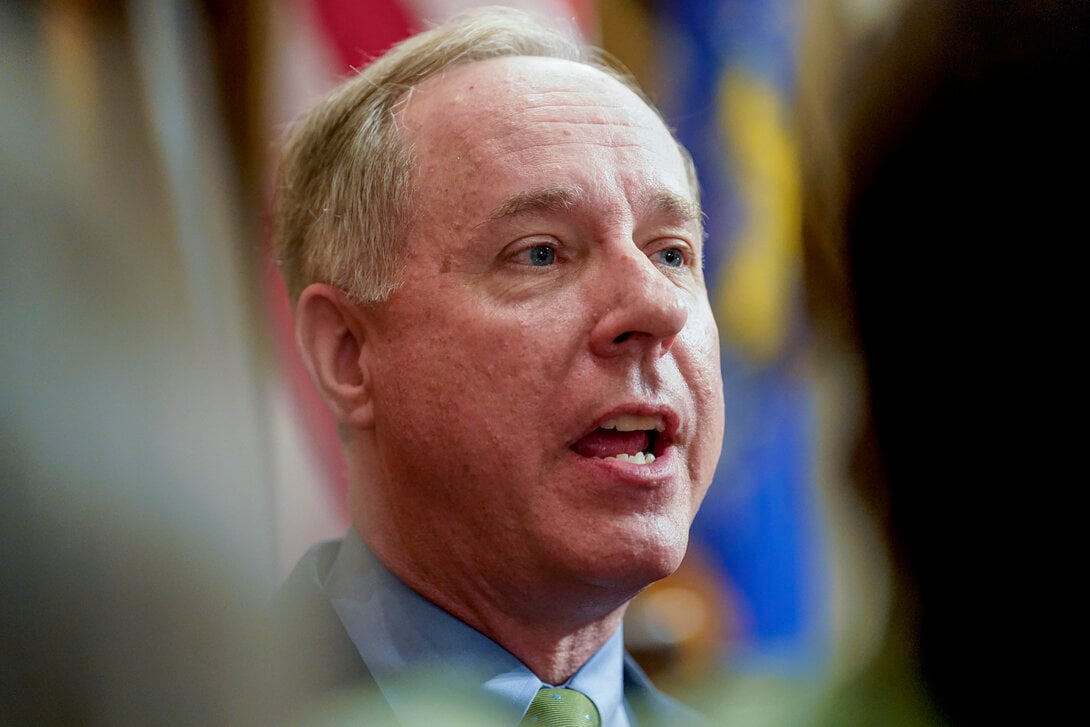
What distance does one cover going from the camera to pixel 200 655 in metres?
0.88

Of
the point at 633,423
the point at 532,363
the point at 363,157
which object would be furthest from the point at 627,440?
the point at 363,157

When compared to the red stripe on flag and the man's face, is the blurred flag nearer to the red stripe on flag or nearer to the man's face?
the man's face

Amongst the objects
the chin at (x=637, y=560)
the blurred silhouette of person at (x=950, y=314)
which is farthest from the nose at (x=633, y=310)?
the blurred silhouette of person at (x=950, y=314)

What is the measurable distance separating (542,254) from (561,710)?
1.51 ft

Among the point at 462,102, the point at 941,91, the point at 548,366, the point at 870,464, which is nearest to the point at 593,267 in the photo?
the point at 548,366

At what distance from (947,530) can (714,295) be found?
393 millimetres

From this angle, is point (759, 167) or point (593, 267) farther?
point (759, 167)

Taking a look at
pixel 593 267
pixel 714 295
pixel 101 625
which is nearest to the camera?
pixel 101 625

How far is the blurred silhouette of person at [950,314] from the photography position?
1.18 metres

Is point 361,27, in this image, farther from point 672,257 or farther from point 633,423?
point 633,423

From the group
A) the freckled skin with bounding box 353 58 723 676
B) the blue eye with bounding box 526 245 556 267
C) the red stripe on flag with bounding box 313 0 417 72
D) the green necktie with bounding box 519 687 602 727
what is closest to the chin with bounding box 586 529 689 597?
the freckled skin with bounding box 353 58 723 676

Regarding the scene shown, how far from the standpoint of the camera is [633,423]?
3.19 feet

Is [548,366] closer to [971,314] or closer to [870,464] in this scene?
[870,464]

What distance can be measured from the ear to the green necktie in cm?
33
